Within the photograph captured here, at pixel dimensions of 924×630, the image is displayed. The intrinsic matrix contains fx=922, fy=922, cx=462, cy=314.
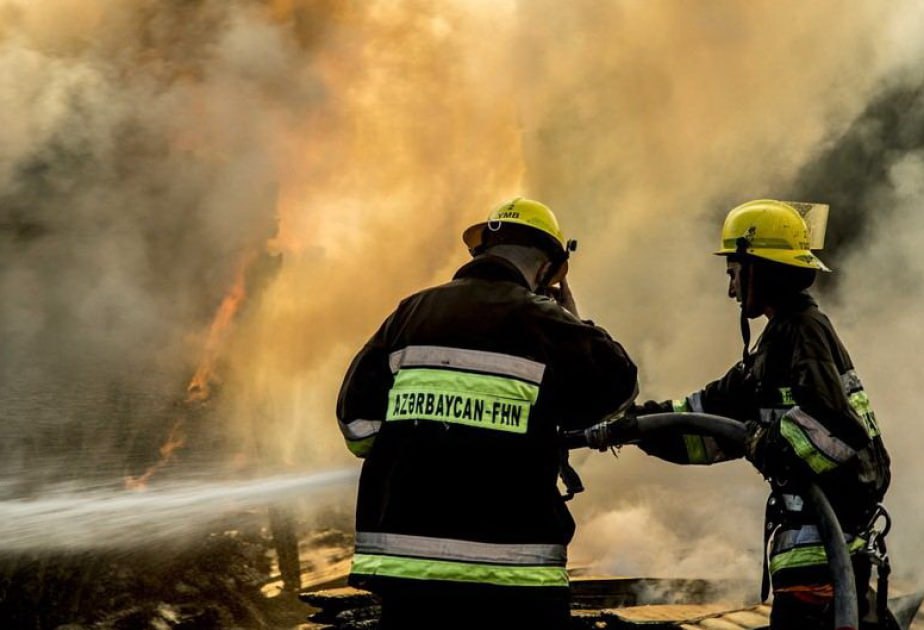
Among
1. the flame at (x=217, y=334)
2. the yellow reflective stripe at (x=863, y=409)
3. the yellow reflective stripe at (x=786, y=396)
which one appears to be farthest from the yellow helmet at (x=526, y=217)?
the flame at (x=217, y=334)

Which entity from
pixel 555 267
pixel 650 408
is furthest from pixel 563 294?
pixel 650 408

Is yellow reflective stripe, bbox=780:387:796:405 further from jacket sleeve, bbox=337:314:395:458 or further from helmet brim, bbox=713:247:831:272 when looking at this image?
jacket sleeve, bbox=337:314:395:458

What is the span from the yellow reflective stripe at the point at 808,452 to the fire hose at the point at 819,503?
8cm

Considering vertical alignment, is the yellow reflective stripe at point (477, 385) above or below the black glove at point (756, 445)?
above

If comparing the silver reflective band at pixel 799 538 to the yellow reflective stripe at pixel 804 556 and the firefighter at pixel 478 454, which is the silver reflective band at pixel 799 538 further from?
the firefighter at pixel 478 454

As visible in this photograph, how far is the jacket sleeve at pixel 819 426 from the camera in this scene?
2.91 meters

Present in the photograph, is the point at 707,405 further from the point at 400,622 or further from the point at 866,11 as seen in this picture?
the point at 866,11

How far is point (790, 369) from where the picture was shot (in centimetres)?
314

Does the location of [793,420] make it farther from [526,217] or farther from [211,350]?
[211,350]

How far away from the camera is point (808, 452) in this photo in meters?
2.91

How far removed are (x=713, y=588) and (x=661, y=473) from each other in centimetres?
388

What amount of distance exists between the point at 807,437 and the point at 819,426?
0.05 meters

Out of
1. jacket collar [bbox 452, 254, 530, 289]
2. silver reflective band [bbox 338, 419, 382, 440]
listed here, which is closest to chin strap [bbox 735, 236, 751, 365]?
jacket collar [bbox 452, 254, 530, 289]

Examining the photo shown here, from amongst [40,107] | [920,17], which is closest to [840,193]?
[920,17]
